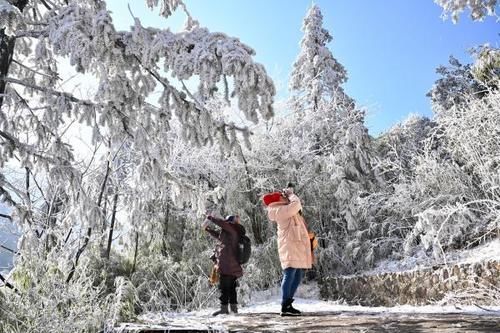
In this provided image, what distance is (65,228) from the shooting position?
670 centimetres

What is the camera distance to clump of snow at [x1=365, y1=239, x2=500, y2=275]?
10.5 m

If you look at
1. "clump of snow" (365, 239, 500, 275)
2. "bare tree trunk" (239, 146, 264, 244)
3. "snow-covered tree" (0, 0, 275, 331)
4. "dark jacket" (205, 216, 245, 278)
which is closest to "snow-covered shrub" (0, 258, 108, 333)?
"snow-covered tree" (0, 0, 275, 331)

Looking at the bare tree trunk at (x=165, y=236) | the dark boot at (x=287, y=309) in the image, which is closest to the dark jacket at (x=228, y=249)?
the dark boot at (x=287, y=309)

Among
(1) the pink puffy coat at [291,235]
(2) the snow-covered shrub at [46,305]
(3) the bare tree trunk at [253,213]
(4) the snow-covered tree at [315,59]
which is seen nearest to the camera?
(2) the snow-covered shrub at [46,305]

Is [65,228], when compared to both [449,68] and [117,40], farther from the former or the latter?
[449,68]

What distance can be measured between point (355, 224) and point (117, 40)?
1036 centimetres

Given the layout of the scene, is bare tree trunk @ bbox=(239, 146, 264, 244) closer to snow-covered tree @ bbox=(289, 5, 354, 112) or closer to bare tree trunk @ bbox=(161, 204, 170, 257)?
bare tree trunk @ bbox=(161, 204, 170, 257)

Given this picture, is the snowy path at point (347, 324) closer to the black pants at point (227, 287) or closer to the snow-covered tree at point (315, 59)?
the black pants at point (227, 287)

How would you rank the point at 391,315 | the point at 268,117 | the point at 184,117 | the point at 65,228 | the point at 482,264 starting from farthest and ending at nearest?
the point at 482,264 → the point at 65,228 → the point at 391,315 → the point at 184,117 → the point at 268,117

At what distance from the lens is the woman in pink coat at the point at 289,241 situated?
5.92 m

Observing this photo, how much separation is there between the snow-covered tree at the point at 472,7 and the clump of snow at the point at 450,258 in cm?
502

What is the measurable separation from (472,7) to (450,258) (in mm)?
5512

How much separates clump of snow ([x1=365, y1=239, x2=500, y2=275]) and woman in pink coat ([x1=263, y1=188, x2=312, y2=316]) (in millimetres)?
4864

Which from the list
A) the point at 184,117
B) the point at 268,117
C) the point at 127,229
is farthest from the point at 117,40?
the point at 127,229
